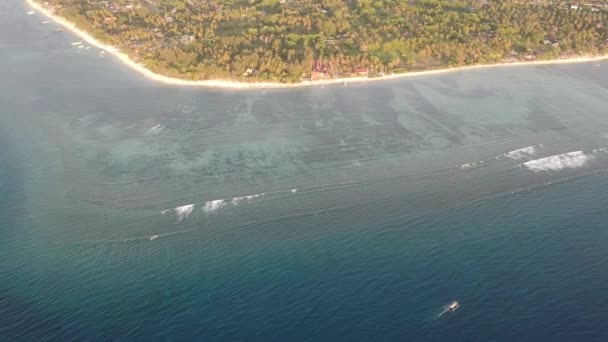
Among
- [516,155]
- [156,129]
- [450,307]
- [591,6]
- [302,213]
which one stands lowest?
[450,307]

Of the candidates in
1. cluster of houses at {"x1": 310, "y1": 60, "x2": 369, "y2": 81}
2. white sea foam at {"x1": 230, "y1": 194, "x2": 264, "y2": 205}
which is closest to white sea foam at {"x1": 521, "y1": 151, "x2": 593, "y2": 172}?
white sea foam at {"x1": 230, "y1": 194, "x2": 264, "y2": 205}

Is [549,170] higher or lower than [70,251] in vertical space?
higher

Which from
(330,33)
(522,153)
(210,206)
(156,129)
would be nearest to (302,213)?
(210,206)

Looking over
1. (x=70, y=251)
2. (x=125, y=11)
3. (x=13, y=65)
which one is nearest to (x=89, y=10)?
(x=125, y=11)

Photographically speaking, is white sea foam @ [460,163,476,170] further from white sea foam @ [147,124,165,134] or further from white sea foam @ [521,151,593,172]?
white sea foam @ [147,124,165,134]

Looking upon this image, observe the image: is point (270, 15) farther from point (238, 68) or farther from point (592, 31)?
point (592, 31)

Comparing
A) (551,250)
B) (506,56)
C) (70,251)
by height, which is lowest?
(70,251)

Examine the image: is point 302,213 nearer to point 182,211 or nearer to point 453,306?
point 182,211
